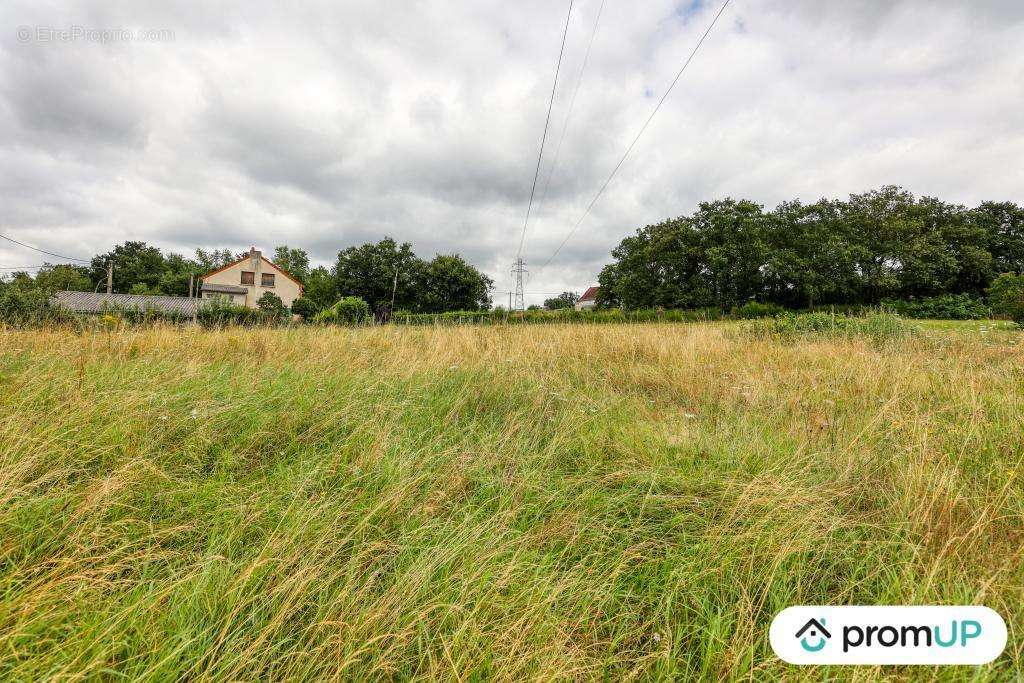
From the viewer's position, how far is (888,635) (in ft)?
4.30

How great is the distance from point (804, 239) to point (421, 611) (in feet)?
127

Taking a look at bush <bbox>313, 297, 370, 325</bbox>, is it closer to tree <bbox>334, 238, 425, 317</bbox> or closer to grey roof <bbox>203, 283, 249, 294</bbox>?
tree <bbox>334, 238, 425, 317</bbox>

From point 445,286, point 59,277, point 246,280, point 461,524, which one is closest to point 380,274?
point 445,286

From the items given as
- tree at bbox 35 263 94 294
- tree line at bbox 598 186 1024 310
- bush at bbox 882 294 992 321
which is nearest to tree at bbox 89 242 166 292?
tree at bbox 35 263 94 294

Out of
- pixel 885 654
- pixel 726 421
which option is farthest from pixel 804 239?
pixel 885 654

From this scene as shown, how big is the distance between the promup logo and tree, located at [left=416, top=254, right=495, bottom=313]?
46.4 meters

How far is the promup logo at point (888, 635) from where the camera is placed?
1169 millimetres

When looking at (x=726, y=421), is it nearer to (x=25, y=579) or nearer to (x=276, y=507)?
(x=276, y=507)

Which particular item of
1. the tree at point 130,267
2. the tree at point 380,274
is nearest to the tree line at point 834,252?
the tree at point 380,274

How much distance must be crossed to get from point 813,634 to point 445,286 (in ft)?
157

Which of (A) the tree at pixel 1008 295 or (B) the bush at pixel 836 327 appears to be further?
(A) the tree at pixel 1008 295

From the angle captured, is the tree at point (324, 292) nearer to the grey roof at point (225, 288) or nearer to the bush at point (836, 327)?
the grey roof at point (225, 288)

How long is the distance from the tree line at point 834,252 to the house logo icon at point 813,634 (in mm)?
32124

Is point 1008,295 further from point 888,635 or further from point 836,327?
point 888,635
